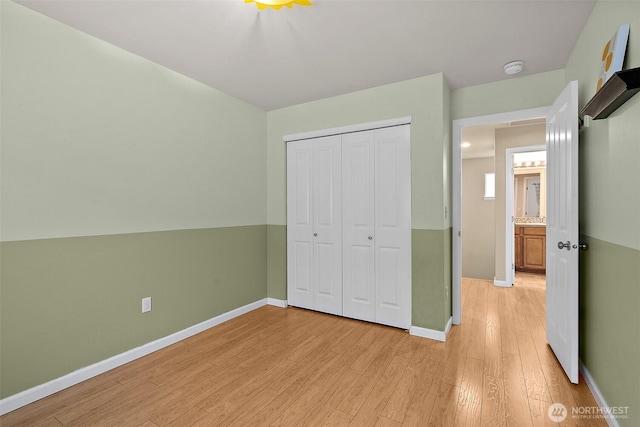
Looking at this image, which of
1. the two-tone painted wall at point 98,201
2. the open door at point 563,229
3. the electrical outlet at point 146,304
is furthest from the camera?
the electrical outlet at point 146,304

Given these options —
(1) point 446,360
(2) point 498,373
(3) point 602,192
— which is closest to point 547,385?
(2) point 498,373

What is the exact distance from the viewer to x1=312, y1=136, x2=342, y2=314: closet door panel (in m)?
3.51

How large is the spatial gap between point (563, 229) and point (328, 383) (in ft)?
6.68

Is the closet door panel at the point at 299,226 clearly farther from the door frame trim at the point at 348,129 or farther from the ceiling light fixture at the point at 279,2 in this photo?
the ceiling light fixture at the point at 279,2

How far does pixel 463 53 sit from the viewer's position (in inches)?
98.4

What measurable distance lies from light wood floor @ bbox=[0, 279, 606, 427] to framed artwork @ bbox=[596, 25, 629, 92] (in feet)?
6.46

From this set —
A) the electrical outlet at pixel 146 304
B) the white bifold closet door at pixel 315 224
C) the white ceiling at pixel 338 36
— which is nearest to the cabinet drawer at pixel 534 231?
the white ceiling at pixel 338 36

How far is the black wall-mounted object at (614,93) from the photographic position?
1351mm

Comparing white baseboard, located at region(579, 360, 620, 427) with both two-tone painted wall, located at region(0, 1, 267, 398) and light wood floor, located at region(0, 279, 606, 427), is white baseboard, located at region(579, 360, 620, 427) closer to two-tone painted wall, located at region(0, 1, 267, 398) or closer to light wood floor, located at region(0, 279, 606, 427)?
light wood floor, located at region(0, 279, 606, 427)

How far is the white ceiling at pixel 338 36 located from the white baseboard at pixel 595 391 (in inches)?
94.5

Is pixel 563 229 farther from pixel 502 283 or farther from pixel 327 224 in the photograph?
pixel 502 283

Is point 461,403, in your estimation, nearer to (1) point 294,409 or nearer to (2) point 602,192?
(1) point 294,409

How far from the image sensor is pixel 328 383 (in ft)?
7.13

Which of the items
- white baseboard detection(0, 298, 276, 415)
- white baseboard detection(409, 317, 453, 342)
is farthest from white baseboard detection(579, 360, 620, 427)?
white baseboard detection(0, 298, 276, 415)
